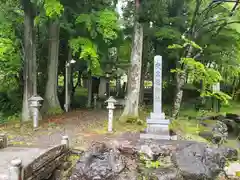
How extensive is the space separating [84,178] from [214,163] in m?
3.61

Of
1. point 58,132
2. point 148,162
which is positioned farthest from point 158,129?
point 58,132

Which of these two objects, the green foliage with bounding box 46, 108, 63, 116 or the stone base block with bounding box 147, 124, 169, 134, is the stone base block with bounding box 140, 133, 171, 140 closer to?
the stone base block with bounding box 147, 124, 169, 134

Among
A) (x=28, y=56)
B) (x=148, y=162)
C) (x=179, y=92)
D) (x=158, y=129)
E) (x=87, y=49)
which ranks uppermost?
(x=87, y=49)

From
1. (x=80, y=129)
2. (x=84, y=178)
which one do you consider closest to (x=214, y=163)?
(x=84, y=178)

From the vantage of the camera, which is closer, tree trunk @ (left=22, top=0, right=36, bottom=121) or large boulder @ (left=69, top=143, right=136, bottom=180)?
large boulder @ (left=69, top=143, right=136, bottom=180)

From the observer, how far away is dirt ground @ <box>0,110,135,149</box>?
343 inches

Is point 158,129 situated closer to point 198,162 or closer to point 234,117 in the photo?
point 198,162

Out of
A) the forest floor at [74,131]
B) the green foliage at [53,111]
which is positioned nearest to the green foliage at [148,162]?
the forest floor at [74,131]

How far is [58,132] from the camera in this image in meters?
10.1

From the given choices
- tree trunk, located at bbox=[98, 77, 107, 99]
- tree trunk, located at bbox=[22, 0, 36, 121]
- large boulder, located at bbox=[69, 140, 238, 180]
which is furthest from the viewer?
tree trunk, located at bbox=[98, 77, 107, 99]

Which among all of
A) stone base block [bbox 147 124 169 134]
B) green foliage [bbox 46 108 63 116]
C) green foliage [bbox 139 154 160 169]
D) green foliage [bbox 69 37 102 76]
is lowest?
green foliage [bbox 139 154 160 169]

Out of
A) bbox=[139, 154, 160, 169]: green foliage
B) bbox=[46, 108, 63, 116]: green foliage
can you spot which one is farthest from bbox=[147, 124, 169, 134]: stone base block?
bbox=[46, 108, 63, 116]: green foliage

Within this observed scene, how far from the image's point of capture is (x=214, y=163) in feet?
23.2

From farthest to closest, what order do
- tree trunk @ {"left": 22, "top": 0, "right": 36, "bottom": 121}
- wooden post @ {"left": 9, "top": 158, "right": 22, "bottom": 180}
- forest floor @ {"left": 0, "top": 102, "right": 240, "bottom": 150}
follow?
tree trunk @ {"left": 22, "top": 0, "right": 36, "bottom": 121}, forest floor @ {"left": 0, "top": 102, "right": 240, "bottom": 150}, wooden post @ {"left": 9, "top": 158, "right": 22, "bottom": 180}
